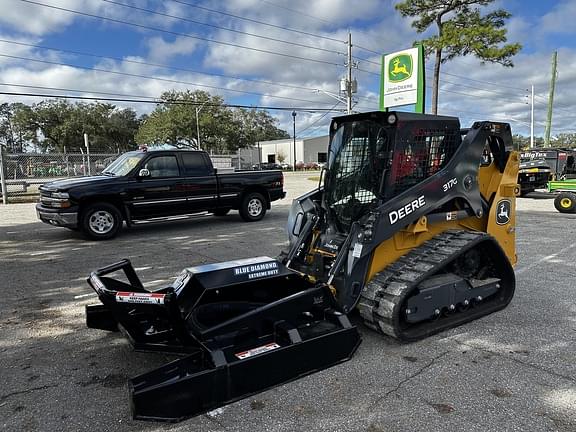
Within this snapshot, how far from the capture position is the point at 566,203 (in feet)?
41.5

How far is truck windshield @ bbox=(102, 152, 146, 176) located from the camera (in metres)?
9.57

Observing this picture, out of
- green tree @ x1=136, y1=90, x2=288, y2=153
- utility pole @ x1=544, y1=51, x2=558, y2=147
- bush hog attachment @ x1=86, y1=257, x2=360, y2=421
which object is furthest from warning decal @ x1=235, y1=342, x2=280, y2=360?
green tree @ x1=136, y1=90, x2=288, y2=153

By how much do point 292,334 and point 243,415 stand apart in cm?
66

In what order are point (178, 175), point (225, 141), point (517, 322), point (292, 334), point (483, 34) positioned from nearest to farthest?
point (292, 334) → point (517, 322) → point (178, 175) → point (483, 34) → point (225, 141)

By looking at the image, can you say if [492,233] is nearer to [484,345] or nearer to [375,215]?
[484,345]

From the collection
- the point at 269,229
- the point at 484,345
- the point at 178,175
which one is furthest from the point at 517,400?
the point at 178,175

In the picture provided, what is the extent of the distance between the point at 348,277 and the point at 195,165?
23.7 ft

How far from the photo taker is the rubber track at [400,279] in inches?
142

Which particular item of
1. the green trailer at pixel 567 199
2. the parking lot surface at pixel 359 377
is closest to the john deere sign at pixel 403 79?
the green trailer at pixel 567 199

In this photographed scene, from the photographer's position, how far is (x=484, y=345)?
3.78 meters

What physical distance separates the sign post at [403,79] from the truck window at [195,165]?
8.98 meters

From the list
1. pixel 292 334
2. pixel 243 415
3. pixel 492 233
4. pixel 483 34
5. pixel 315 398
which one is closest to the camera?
pixel 243 415

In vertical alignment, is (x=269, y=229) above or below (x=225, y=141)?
below

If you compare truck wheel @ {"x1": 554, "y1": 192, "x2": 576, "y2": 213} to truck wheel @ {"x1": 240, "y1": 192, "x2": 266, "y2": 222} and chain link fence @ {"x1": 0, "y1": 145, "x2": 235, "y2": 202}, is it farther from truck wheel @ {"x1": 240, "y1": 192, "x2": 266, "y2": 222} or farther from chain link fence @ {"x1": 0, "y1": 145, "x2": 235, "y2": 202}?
chain link fence @ {"x1": 0, "y1": 145, "x2": 235, "y2": 202}
